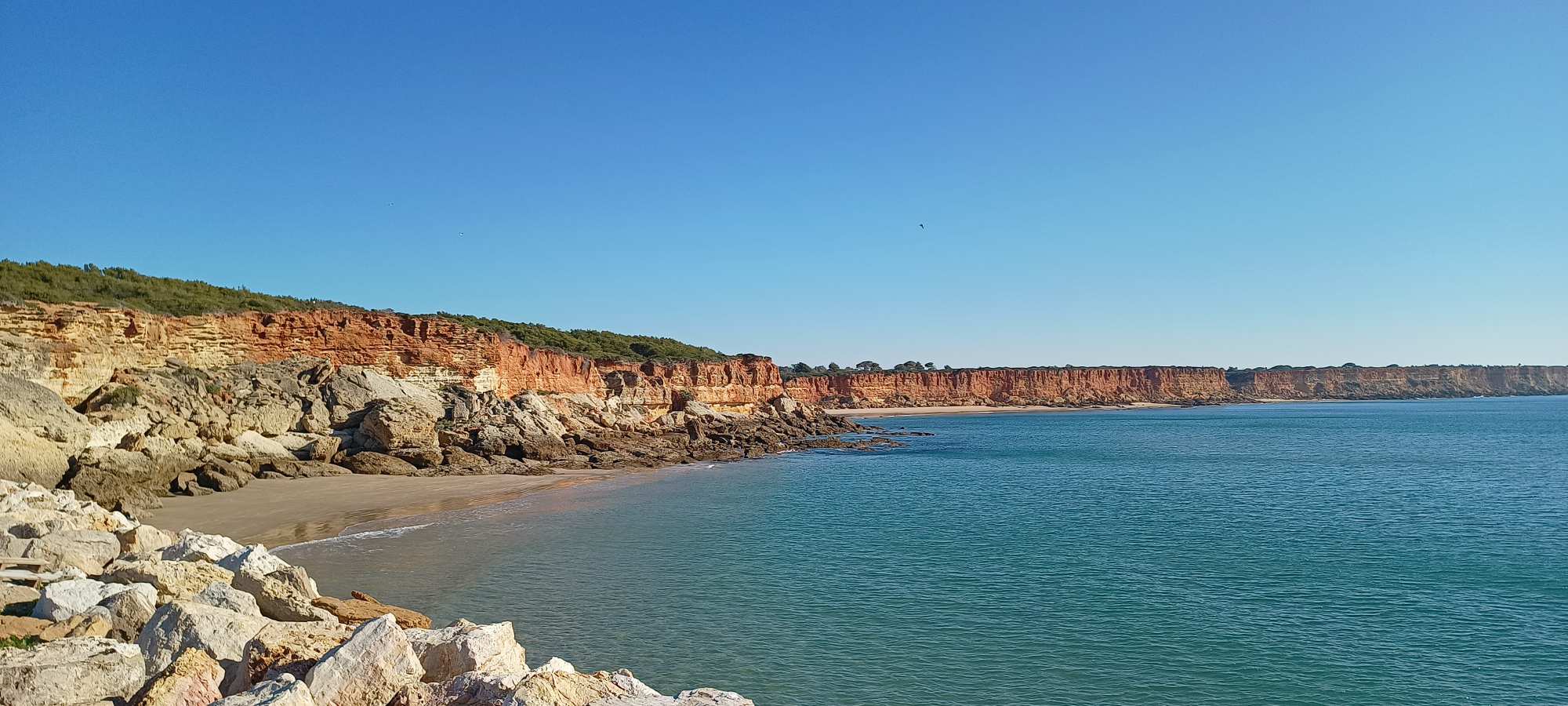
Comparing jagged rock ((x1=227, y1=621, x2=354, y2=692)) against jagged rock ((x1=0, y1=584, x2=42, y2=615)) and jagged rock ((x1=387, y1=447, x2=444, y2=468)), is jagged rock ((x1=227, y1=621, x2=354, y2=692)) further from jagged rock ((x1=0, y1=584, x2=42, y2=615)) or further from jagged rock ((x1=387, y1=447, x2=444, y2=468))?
jagged rock ((x1=387, y1=447, x2=444, y2=468))

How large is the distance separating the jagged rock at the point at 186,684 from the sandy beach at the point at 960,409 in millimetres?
81433

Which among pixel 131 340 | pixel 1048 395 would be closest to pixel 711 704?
pixel 131 340

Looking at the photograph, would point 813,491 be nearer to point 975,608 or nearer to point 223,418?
point 975,608

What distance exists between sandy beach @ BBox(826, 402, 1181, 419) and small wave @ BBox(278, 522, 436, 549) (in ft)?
233

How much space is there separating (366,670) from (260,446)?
69.9 ft

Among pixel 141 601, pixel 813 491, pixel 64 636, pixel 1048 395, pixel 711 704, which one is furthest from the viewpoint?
pixel 1048 395

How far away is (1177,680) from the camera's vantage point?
28.9ft

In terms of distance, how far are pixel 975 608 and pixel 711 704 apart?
6797 mm

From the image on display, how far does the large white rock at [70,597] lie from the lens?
23.7 feet

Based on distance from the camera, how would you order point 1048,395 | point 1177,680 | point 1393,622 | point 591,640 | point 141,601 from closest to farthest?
point 141,601, point 1177,680, point 591,640, point 1393,622, point 1048,395

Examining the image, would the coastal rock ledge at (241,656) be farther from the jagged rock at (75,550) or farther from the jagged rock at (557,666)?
the jagged rock at (75,550)

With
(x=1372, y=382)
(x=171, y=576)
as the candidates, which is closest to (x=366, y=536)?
(x=171, y=576)

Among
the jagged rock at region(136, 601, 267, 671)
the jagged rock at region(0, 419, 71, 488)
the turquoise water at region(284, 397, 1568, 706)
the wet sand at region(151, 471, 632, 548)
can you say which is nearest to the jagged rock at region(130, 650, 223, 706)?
the jagged rock at region(136, 601, 267, 671)

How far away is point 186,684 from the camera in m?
5.50
